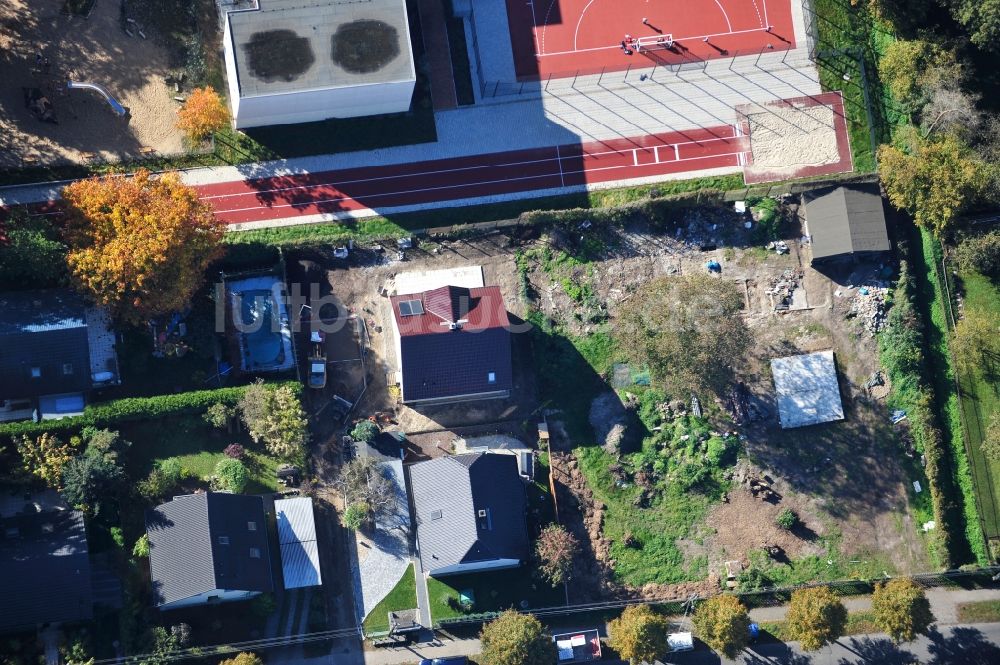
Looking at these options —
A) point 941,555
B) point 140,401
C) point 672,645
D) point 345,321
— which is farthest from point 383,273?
point 941,555

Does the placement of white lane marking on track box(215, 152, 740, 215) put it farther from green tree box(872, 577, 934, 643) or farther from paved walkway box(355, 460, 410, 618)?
green tree box(872, 577, 934, 643)

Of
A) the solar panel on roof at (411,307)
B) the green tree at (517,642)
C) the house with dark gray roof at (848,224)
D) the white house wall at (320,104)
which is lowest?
the green tree at (517,642)

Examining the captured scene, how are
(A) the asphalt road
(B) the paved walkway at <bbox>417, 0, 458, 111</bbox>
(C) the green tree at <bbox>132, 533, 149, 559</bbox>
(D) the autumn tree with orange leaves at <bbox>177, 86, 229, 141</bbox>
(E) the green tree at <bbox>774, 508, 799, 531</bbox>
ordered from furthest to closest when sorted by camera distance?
1. (B) the paved walkway at <bbox>417, 0, 458, 111</bbox>
2. (E) the green tree at <bbox>774, 508, 799, 531</bbox>
3. (A) the asphalt road
4. (D) the autumn tree with orange leaves at <bbox>177, 86, 229, 141</bbox>
5. (C) the green tree at <bbox>132, 533, 149, 559</bbox>

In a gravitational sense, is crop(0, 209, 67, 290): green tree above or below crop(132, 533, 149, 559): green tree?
above

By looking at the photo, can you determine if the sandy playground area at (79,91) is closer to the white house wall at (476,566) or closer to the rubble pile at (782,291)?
the white house wall at (476,566)

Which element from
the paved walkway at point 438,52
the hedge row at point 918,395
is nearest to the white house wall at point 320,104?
the paved walkway at point 438,52

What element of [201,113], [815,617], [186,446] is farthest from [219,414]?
[815,617]

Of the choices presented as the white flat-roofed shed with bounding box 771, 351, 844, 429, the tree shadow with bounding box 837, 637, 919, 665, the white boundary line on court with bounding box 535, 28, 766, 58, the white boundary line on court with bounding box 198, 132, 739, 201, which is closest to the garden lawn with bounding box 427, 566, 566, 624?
the tree shadow with bounding box 837, 637, 919, 665
